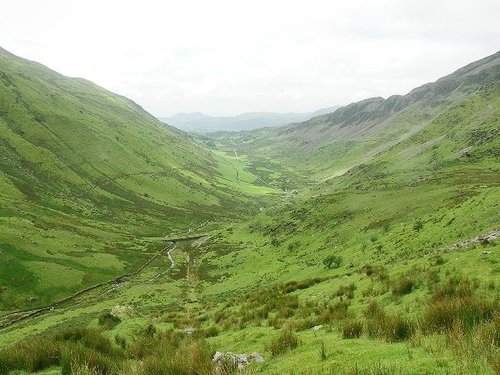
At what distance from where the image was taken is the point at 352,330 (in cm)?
1508

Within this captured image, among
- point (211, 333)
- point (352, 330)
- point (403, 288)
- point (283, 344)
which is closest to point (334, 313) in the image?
point (403, 288)

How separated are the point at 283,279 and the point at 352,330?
159 feet

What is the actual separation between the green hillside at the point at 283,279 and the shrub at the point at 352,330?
0.05 metres

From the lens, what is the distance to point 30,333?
57.1 m

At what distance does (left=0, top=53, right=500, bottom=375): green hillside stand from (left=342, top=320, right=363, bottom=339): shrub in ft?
0.17

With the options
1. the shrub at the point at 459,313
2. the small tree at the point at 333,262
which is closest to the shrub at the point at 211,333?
the shrub at the point at 459,313

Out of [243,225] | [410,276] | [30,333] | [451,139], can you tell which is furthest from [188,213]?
[410,276]

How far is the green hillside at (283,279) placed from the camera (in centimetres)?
1269

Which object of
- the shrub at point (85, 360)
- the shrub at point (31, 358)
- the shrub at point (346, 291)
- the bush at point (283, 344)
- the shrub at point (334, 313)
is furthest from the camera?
the shrub at point (346, 291)

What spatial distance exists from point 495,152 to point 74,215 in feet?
488

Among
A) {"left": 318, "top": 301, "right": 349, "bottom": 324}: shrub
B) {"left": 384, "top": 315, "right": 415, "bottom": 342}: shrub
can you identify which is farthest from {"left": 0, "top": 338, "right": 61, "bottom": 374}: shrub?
{"left": 384, "top": 315, "right": 415, "bottom": 342}: shrub

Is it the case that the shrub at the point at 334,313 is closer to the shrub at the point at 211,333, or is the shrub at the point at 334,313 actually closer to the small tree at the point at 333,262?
the shrub at the point at 211,333

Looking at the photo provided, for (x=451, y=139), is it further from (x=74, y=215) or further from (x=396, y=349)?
(x=396, y=349)

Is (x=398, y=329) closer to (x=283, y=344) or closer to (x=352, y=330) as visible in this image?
(x=352, y=330)
